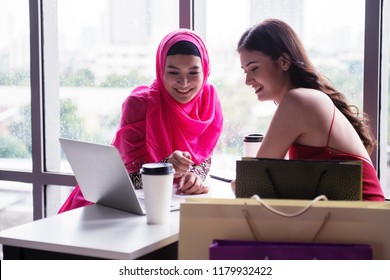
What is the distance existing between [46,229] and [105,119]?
186 centimetres

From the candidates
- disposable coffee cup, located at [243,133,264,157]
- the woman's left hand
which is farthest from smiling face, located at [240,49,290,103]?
the woman's left hand

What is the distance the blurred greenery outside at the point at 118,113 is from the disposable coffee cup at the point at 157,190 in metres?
1.46

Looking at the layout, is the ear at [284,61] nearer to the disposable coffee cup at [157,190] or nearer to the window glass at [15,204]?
the disposable coffee cup at [157,190]

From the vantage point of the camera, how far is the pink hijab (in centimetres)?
261

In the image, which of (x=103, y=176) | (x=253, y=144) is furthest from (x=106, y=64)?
(x=103, y=176)

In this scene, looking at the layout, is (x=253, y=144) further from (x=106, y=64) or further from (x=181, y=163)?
(x=106, y=64)

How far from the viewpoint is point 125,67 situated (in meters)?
3.55

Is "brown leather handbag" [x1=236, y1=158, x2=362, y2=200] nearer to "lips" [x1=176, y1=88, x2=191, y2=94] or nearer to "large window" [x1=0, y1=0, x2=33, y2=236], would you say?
"lips" [x1=176, y1=88, x2=191, y2=94]

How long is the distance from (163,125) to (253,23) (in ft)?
2.97

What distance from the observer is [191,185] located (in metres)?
2.30

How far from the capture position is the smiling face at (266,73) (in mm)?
2318

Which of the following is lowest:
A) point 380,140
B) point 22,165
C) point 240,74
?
point 22,165

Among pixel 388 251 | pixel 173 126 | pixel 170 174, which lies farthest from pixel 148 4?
pixel 388 251

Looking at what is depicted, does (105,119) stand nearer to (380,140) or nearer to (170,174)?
(380,140)
